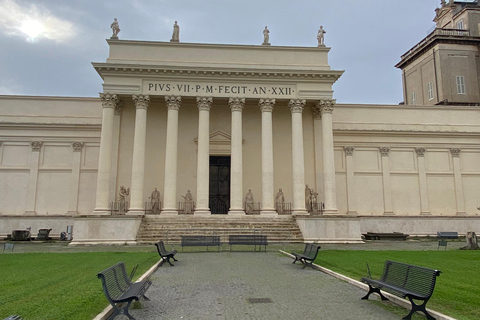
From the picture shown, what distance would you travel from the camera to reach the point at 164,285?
10.6 meters

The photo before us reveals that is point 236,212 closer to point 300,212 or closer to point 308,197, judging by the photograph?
point 300,212

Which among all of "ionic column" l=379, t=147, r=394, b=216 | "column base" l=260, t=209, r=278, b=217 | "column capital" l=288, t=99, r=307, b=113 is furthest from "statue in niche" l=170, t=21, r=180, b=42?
"ionic column" l=379, t=147, r=394, b=216

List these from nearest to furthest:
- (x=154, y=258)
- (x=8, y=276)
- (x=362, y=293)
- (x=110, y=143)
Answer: (x=362, y=293) < (x=8, y=276) < (x=154, y=258) < (x=110, y=143)

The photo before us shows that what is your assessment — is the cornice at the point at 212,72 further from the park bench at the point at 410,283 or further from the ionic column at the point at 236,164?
the park bench at the point at 410,283

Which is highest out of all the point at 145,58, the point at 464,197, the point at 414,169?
the point at 145,58

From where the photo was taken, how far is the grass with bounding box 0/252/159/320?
736 centimetres

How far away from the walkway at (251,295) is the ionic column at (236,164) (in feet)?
43.7

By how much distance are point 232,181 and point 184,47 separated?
1150cm

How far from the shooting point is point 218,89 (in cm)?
2903

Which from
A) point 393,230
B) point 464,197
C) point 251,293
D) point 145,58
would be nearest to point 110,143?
point 145,58

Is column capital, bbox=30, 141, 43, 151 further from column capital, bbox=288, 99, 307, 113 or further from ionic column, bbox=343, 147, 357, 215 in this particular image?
ionic column, bbox=343, 147, 357, 215

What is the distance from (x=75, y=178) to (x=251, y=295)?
26327 millimetres

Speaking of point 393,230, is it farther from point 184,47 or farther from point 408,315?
point 408,315

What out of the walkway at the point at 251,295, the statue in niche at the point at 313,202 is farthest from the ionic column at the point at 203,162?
the walkway at the point at 251,295
